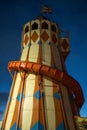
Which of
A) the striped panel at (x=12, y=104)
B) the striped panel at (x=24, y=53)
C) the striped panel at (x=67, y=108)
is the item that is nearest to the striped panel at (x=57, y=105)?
the striped panel at (x=67, y=108)

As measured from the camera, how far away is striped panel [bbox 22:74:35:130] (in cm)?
2530

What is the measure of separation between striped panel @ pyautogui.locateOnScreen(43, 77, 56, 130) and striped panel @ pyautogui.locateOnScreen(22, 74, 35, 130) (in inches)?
55.5

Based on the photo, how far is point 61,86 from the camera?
2811cm

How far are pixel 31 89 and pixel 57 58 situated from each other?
5.64 meters

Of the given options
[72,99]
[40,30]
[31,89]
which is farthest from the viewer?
[40,30]

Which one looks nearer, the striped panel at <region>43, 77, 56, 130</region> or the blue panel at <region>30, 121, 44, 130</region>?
the blue panel at <region>30, 121, 44, 130</region>

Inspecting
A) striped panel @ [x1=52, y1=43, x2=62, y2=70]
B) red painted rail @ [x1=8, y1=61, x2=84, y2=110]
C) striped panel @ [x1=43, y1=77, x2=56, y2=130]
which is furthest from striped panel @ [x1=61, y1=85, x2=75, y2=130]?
striped panel @ [x1=52, y1=43, x2=62, y2=70]

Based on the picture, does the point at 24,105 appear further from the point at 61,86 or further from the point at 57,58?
the point at 57,58

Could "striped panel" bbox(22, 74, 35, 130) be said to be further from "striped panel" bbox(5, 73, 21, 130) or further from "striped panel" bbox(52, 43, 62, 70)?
"striped panel" bbox(52, 43, 62, 70)

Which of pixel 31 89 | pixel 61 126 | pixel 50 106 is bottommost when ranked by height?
pixel 61 126

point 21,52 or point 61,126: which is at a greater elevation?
point 21,52

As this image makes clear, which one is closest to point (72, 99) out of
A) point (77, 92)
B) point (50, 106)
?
point (77, 92)

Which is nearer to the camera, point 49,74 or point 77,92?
point 49,74

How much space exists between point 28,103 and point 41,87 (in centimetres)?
215
